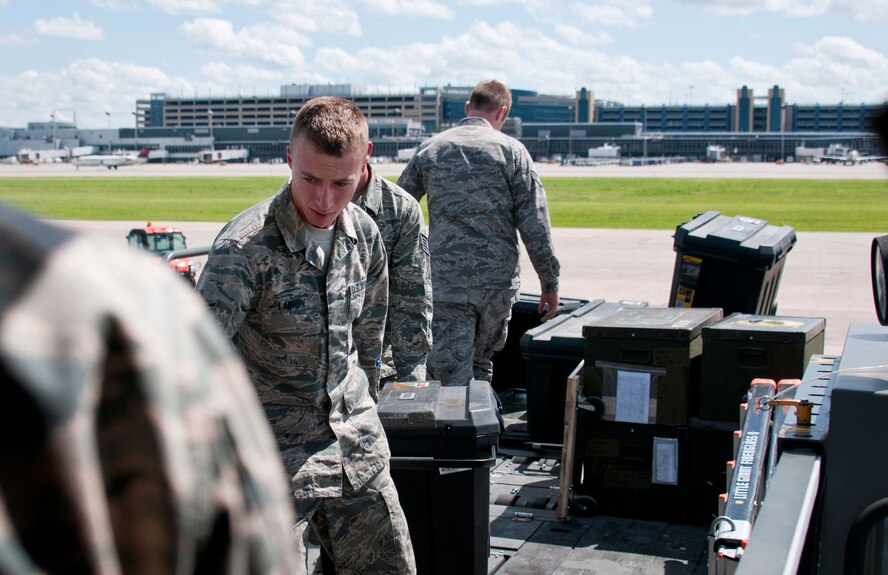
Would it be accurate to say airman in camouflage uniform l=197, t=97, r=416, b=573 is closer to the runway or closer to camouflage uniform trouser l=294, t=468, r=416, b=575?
camouflage uniform trouser l=294, t=468, r=416, b=575

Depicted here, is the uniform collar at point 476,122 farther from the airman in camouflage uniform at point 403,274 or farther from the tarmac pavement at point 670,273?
the tarmac pavement at point 670,273

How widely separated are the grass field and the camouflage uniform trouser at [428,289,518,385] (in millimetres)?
18056

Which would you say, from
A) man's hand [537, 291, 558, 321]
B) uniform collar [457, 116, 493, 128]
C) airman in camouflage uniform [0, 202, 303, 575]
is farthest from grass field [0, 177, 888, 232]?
airman in camouflage uniform [0, 202, 303, 575]

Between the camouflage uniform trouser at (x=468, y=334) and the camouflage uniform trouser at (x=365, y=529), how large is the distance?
112 inches

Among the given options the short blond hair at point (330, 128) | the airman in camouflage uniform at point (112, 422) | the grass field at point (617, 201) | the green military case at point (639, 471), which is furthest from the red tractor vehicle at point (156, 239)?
the airman in camouflage uniform at point (112, 422)

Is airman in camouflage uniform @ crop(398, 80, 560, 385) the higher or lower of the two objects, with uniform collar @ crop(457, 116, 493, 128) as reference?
lower

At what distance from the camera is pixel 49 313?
0.59 metres

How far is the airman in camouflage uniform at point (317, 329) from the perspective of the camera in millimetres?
2969

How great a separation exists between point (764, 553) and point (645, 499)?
11.5 feet

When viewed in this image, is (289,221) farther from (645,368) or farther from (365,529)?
(645,368)

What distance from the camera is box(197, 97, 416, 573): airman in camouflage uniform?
9.74ft

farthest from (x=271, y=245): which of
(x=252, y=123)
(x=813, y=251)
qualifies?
(x=252, y=123)

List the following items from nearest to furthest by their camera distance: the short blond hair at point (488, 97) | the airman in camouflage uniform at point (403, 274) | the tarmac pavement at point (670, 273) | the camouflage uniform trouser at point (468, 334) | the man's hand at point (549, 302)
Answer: the airman in camouflage uniform at point (403, 274)
the camouflage uniform trouser at point (468, 334)
the short blond hair at point (488, 97)
the man's hand at point (549, 302)
the tarmac pavement at point (670, 273)

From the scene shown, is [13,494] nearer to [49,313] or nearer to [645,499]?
[49,313]
